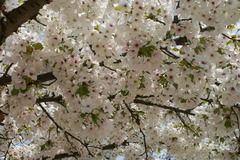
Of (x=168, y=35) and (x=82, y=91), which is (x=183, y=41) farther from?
(x=82, y=91)

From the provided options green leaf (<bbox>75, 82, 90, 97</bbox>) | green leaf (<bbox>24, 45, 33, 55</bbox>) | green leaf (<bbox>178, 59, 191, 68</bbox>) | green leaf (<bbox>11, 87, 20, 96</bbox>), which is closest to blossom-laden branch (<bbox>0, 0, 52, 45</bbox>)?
green leaf (<bbox>24, 45, 33, 55</bbox>)

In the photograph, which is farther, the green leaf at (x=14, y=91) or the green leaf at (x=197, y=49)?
the green leaf at (x=197, y=49)

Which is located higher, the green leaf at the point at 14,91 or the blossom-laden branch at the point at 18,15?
the blossom-laden branch at the point at 18,15

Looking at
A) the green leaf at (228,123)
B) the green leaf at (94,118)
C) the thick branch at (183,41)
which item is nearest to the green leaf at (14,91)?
the green leaf at (94,118)

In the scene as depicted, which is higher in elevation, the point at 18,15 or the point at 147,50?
the point at 18,15

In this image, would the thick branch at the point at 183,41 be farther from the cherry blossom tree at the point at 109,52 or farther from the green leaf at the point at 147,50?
the green leaf at the point at 147,50

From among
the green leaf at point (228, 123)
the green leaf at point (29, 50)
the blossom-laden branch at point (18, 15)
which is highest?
the blossom-laden branch at point (18, 15)

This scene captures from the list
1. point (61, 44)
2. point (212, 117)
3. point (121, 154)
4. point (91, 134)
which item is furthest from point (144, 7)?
point (121, 154)

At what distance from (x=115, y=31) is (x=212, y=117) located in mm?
2646

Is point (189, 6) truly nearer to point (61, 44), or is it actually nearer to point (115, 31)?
point (115, 31)

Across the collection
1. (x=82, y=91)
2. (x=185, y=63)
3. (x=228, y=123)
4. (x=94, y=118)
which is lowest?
(x=228, y=123)

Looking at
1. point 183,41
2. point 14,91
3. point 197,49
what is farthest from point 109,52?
point 14,91

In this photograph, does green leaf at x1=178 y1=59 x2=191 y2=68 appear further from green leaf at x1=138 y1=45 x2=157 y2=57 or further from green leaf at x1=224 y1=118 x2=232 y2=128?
green leaf at x1=224 y1=118 x2=232 y2=128

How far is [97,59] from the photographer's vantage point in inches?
164
